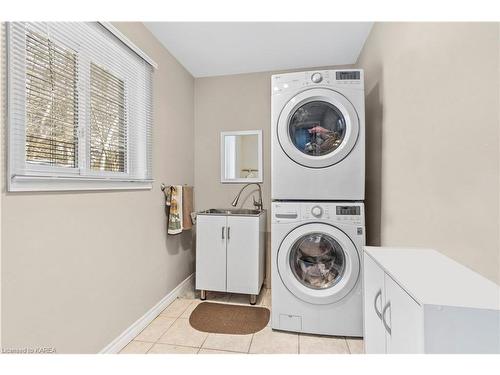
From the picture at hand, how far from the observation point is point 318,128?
1916mm

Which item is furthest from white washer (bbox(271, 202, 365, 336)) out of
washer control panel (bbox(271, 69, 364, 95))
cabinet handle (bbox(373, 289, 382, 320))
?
washer control panel (bbox(271, 69, 364, 95))

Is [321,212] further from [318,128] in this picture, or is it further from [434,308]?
[434,308]

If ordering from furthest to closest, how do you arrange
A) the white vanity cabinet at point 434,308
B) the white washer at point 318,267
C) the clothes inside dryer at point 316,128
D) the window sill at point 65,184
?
the clothes inside dryer at point 316,128 → the white washer at point 318,267 → the window sill at point 65,184 → the white vanity cabinet at point 434,308

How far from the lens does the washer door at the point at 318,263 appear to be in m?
1.77

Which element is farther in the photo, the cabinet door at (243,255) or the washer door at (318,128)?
the cabinet door at (243,255)

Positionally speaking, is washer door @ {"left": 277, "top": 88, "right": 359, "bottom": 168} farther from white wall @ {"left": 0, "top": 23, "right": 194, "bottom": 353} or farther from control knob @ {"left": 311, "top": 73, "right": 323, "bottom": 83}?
white wall @ {"left": 0, "top": 23, "right": 194, "bottom": 353}

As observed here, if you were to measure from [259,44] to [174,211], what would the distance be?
1693 mm

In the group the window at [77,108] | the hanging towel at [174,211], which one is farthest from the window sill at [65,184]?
the hanging towel at [174,211]

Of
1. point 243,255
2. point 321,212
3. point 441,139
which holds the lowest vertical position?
point 243,255

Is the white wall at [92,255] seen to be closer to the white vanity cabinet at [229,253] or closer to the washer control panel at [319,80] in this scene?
the white vanity cabinet at [229,253]

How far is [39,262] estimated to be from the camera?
3.74 ft

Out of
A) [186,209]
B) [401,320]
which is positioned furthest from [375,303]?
[186,209]

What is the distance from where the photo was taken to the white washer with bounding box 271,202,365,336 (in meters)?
1.77

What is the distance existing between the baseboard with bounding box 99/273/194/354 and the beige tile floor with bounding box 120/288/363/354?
0.04 meters
